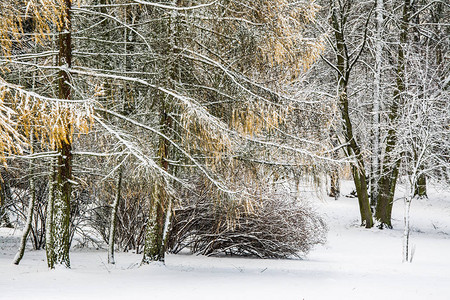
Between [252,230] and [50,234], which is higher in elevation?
[50,234]

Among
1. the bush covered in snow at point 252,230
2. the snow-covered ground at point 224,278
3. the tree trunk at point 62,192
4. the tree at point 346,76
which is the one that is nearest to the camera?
the snow-covered ground at point 224,278

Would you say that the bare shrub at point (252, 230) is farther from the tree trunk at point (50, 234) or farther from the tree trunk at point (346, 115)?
the tree trunk at point (346, 115)

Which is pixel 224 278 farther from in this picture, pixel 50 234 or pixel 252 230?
pixel 252 230

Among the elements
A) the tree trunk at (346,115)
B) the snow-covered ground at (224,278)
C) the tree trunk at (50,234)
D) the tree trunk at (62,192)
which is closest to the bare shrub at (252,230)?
the snow-covered ground at (224,278)

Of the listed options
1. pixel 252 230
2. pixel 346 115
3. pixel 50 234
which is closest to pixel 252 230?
pixel 252 230

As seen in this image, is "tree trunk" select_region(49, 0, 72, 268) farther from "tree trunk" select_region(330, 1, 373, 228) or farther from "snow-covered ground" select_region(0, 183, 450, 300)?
"tree trunk" select_region(330, 1, 373, 228)

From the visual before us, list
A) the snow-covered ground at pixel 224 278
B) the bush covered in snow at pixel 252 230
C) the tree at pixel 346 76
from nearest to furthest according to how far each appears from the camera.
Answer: the snow-covered ground at pixel 224 278, the bush covered in snow at pixel 252 230, the tree at pixel 346 76

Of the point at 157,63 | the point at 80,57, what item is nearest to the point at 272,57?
the point at 157,63

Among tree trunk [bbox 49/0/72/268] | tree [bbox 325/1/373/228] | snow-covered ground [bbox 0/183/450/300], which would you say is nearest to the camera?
snow-covered ground [bbox 0/183/450/300]

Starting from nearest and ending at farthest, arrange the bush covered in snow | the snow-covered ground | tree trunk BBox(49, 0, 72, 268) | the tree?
the snow-covered ground
tree trunk BBox(49, 0, 72, 268)
the bush covered in snow
the tree

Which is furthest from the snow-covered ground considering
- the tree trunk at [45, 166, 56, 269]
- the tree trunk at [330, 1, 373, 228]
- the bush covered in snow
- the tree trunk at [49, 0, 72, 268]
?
the tree trunk at [330, 1, 373, 228]

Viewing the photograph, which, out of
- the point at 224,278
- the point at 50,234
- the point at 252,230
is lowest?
the point at 224,278

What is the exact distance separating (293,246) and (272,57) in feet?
18.1

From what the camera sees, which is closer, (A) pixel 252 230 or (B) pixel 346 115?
(A) pixel 252 230
